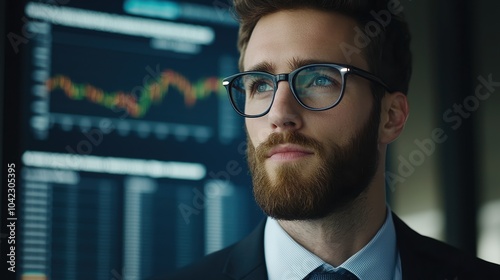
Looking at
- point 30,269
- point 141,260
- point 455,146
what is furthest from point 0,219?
point 455,146

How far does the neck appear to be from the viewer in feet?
6.01

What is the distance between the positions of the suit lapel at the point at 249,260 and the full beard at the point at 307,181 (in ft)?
0.37

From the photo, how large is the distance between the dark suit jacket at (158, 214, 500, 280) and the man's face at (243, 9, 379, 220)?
13cm

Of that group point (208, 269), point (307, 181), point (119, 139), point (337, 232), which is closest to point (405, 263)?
point (337, 232)

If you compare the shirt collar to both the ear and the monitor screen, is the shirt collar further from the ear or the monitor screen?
the monitor screen

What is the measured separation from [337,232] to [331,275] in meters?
0.10

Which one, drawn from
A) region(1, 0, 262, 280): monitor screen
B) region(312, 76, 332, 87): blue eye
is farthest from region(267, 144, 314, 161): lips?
region(1, 0, 262, 280): monitor screen

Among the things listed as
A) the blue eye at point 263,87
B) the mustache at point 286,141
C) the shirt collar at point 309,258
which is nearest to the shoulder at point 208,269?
the shirt collar at point 309,258

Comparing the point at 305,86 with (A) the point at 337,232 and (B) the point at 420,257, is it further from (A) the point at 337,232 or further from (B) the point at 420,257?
(B) the point at 420,257

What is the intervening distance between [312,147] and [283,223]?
20cm

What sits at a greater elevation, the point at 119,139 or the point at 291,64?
the point at 291,64

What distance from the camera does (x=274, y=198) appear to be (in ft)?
5.85

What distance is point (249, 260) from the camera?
6.09ft

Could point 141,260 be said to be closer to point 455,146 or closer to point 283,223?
point 283,223
